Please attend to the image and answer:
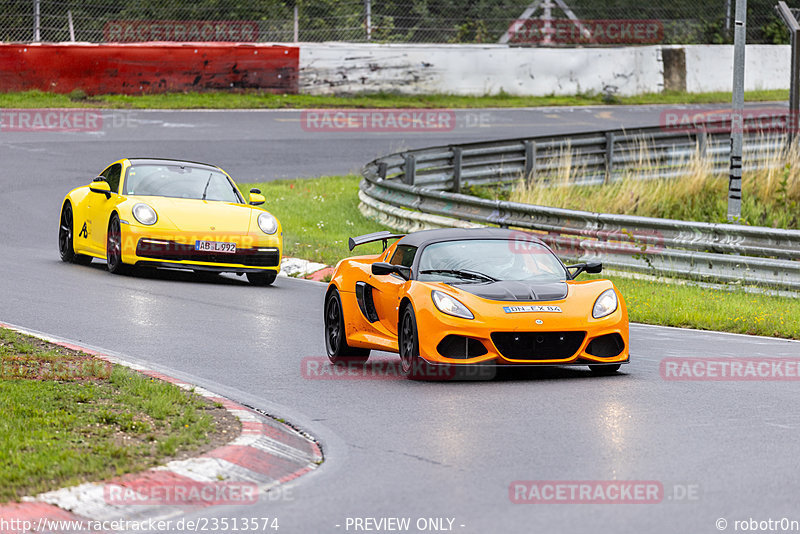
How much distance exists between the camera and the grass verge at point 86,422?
6441mm

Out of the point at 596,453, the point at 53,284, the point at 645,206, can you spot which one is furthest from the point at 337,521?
the point at 645,206

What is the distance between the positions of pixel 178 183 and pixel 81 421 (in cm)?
963

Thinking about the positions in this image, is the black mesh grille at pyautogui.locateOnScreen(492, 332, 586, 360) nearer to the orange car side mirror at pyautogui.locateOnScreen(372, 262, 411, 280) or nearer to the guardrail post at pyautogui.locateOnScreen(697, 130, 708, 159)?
the orange car side mirror at pyautogui.locateOnScreen(372, 262, 411, 280)

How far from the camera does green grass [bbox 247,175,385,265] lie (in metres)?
18.8

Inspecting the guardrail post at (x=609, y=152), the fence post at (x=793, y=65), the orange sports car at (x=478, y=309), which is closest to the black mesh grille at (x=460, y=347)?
the orange sports car at (x=478, y=309)

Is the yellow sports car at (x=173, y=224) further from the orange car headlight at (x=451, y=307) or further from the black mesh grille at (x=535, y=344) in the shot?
the black mesh grille at (x=535, y=344)

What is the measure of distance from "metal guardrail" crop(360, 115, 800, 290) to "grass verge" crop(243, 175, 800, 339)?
13.7 inches

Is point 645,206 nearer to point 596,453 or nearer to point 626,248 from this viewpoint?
point 626,248

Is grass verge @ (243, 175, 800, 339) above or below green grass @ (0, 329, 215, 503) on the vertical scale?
below

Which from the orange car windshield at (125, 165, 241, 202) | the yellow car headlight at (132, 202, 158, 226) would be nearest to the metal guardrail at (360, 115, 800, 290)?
the orange car windshield at (125, 165, 241, 202)

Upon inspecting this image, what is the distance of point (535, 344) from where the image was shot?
9.65 metres

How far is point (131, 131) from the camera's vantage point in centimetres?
2912

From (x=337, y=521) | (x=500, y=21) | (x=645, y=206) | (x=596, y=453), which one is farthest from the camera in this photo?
(x=500, y=21)

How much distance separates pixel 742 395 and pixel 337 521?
4258mm
